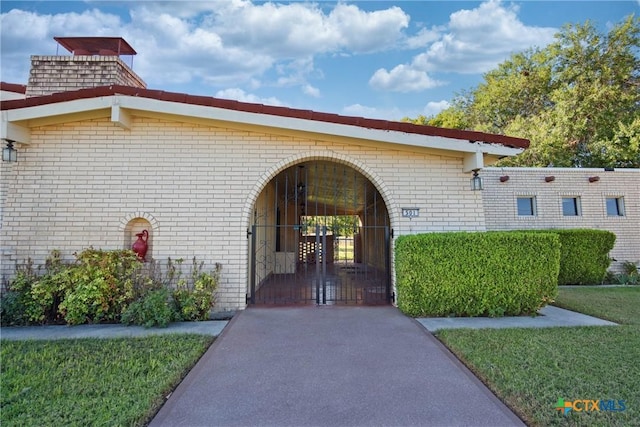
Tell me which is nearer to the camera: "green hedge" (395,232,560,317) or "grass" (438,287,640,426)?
"grass" (438,287,640,426)

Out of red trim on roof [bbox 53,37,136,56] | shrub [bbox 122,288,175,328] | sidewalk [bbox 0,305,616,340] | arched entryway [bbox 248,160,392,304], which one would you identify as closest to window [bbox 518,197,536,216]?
arched entryway [bbox 248,160,392,304]

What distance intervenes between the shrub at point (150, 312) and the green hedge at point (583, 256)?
10634 mm

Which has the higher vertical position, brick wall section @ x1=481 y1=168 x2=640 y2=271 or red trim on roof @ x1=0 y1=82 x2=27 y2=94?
red trim on roof @ x1=0 y1=82 x2=27 y2=94

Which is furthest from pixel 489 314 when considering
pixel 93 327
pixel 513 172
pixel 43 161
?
pixel 43 161

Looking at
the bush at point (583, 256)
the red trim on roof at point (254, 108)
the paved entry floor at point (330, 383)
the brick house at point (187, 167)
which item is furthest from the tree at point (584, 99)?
the paved entry floor at point (330, 383)

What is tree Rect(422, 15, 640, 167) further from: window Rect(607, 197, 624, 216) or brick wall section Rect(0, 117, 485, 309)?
brick wall section Rect(0, 117, 485, 309)

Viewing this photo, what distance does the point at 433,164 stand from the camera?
6367 mm

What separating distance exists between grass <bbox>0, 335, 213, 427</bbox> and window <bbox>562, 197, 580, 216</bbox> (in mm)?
12365

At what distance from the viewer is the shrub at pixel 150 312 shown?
4.90 metres

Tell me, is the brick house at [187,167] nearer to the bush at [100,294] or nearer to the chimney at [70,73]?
the bush at [100,294]

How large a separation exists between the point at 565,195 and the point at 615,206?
2.15m

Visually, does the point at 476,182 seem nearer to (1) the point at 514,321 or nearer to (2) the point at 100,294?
(1) the point at 514,321

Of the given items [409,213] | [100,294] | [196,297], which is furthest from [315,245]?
[100,294]

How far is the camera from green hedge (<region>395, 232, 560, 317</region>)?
17.8ft
